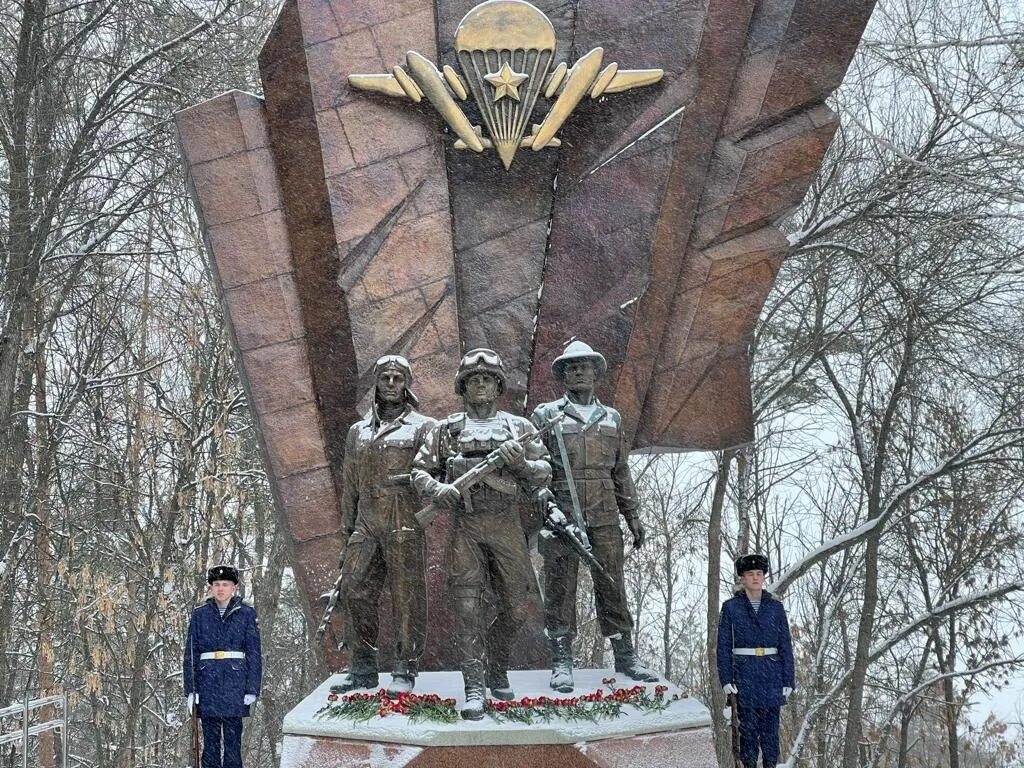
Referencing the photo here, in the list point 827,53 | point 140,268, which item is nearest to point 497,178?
point 827,53

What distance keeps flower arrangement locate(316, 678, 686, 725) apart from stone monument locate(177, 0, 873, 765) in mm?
2029

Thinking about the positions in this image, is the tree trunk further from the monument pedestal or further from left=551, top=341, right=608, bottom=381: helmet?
the monument pedestal

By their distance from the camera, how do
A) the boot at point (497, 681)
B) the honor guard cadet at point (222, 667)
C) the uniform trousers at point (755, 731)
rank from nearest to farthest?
the boot at point (497, 681) → the honor guard cadet at point (222, 667) → the uniform trousers at point (755, 731)

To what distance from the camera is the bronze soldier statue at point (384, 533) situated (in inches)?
227

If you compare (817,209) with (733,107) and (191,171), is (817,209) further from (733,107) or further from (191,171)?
(191,171)

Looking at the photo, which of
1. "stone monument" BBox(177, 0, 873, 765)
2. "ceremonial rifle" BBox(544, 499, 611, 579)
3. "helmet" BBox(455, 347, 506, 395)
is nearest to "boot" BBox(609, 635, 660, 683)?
"ceremonial rifle" BBox(544, 499, 611, 579)

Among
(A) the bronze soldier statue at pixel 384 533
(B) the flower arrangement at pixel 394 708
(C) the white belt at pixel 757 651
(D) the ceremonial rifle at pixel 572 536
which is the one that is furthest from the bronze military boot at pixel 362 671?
(C) the white belt at pixel 757 651

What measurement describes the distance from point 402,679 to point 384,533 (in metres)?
0.72

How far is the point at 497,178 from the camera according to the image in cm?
763

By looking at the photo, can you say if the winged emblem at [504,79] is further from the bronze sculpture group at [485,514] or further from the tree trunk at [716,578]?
the tree trunk at [716,578]

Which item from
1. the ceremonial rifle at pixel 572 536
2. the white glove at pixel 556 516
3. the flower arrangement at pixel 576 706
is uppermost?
the white glove at pixel 556 516

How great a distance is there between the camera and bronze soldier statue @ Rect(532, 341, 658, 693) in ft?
20.1

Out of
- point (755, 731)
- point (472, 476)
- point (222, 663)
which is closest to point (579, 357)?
point (472, 476)

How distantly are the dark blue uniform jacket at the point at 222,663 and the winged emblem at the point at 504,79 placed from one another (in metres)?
3.32
